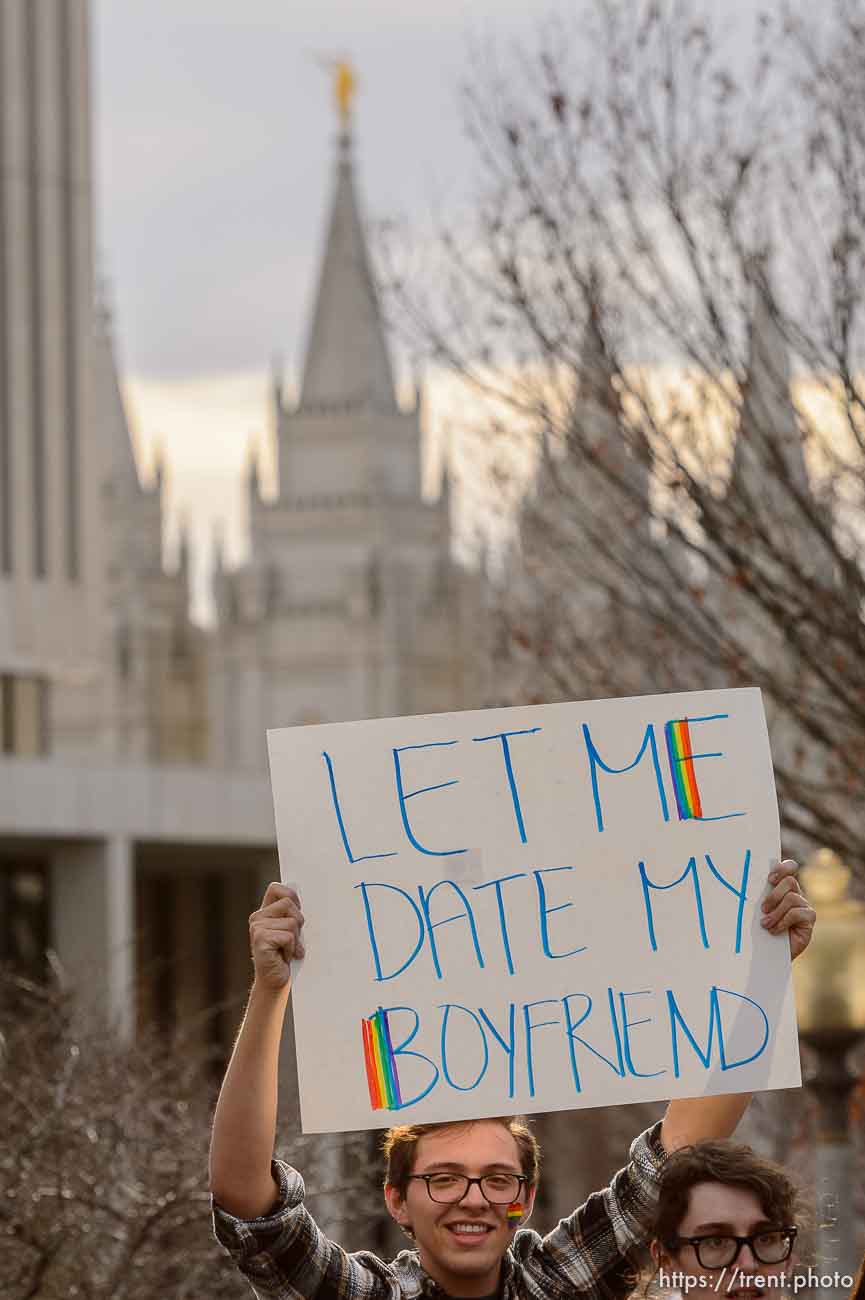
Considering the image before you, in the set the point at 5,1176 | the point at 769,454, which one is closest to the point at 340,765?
the point at 5,1176

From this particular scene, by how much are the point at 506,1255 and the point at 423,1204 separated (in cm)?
20

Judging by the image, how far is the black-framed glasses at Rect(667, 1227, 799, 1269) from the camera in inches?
137

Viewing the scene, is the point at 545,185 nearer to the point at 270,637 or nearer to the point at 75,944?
the point at 75,944

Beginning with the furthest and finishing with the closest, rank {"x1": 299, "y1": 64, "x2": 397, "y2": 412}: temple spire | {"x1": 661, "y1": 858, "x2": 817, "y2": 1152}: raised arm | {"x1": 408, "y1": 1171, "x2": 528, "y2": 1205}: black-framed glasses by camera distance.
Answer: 1. {"x1": 299, "y1": 64, "x2": 397, "y2": 412}: temple spire
2. {"x1": 661, "y1": 858, "x2": 817, "y2": 1152}: raised arm
3. {"x1": 408, "y1": 1171, "x2": 528, "y2": 1205}: black-framed glasses

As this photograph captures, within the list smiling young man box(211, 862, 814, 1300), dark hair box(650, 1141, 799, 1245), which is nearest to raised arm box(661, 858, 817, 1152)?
smiling young man box(211, 862, 814, 1300)

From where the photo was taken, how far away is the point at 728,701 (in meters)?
4.27

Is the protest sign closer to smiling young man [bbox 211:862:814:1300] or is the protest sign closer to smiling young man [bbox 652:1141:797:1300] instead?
smiling young man [bbox 211:862:814:1300]

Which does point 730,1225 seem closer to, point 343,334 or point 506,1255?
point 506,1255

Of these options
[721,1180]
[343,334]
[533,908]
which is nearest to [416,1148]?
[533,908]

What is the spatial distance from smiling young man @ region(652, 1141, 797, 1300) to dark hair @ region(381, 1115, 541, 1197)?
38 cm

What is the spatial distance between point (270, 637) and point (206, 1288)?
324 feet

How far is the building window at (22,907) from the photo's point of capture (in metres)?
32.9

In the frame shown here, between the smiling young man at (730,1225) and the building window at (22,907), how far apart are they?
95.9 ft

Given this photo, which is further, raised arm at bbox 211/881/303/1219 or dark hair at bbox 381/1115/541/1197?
dark hair at bbox 381/1115/541/1197
